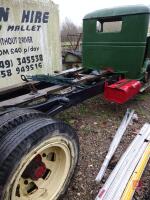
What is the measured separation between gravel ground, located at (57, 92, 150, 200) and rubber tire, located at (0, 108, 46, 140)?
0.99 metres

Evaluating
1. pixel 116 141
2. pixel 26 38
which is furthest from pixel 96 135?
pixel 26 38

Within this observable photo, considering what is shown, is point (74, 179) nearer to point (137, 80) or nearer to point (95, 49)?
point (137, 80)

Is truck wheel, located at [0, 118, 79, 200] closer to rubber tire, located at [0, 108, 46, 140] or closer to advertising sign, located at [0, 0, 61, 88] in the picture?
rubber tire, located at [0, 108, 46, 140]

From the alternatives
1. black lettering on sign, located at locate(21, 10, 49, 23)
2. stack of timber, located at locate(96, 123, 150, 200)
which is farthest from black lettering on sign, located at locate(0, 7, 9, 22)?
stack of timber, located at locate(96, 123, 150, 200)

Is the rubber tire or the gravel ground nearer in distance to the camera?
the rubber tire

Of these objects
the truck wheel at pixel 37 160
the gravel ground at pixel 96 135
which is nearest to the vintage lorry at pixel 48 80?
the truck wheel at pixel 37 160

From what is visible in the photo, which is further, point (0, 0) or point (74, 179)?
point (0, 0)

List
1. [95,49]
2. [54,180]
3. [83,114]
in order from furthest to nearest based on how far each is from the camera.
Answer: [95,49], [83,114], [54,180]

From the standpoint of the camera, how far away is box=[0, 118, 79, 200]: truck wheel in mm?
1785

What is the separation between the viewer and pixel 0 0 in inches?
173

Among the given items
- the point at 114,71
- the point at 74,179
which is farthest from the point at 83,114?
the point at 74,179

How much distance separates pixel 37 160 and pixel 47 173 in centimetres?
26

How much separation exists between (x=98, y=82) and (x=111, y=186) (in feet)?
7.04

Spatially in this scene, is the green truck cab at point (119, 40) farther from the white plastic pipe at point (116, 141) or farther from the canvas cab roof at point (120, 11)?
the white plastic pipe at point (116, 141)
